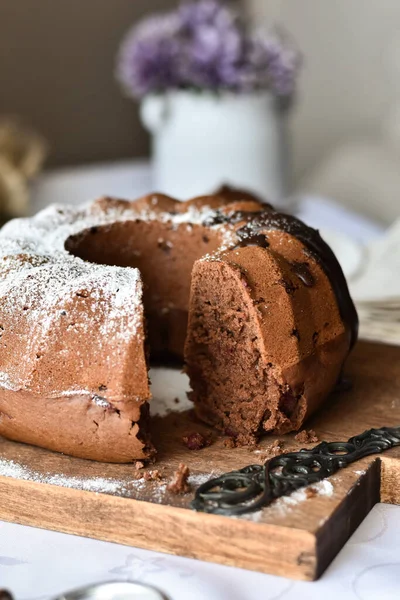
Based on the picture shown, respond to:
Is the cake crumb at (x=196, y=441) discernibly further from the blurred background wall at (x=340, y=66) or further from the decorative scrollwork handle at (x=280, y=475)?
the blurred background wall at (x=340, y=66)

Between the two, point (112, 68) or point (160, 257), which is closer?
point (160, 257)

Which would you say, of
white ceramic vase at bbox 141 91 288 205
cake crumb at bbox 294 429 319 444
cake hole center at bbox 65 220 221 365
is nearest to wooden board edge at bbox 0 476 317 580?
cake crumb at bbox 294 429 319 444

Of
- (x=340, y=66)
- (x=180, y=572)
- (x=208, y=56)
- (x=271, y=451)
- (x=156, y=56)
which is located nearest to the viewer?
(x=180, y=572)

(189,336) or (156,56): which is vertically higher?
(156,56)

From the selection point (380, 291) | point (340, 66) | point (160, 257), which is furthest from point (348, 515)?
point (340, 66)

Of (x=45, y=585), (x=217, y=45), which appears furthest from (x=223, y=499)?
(x=217, y=45)

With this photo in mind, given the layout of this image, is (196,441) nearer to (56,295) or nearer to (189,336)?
(189,336)

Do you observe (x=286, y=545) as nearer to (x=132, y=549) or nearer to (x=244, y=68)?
(x=132, y=549)
